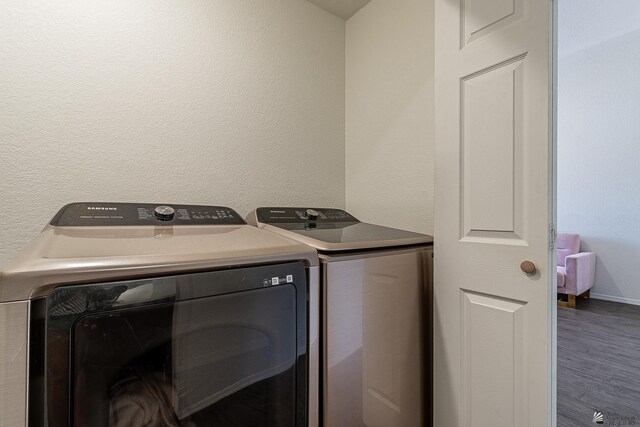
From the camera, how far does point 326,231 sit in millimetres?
1260

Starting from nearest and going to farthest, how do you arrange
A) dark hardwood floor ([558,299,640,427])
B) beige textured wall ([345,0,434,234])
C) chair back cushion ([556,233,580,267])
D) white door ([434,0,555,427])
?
white door ([434,0,555,427]), beige textured wall ([345,0,434,234]), dark hardwood floor ([558,299,640,427]), chair back cushion ([556,233,580,267])

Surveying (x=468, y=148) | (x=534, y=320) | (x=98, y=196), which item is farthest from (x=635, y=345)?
(x=98, y=196)

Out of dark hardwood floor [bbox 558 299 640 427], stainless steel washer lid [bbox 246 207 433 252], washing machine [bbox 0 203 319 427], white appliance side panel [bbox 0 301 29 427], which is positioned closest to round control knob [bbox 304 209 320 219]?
stainless steel washer lid [bbox 246 207 433 252]

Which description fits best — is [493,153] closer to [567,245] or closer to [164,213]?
[164,213]

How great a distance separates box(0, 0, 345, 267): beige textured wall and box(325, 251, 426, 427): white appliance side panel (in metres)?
0.81

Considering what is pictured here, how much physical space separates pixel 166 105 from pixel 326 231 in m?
0.94

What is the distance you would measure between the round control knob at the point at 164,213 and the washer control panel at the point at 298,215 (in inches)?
14.5

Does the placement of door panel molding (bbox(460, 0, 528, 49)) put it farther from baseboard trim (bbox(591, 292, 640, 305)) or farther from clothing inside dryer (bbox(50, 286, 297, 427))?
baseboard trim (bbox(591, 292, 640, 305))

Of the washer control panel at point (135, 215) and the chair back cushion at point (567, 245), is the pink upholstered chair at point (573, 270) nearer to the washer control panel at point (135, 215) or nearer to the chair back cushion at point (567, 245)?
the chair back cushion at point (567, 245)

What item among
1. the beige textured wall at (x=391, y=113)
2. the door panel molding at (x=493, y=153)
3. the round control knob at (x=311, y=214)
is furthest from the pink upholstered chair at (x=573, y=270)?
the round control knob at (x=311, y=214)

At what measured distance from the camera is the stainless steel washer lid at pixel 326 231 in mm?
1012

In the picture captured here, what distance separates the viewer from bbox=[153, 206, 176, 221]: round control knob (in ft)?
3.71

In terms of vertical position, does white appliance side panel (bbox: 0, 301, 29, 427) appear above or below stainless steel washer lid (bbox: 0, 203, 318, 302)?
below

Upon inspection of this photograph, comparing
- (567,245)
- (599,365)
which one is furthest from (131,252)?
(567,245)
